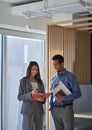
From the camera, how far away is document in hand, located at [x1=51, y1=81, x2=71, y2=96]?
457 cm

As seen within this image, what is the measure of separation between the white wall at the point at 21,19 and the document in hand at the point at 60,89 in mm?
2108

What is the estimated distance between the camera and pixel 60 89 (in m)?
4.60

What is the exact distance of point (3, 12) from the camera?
20.1 ft

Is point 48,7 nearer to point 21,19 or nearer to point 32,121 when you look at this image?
point 21,19

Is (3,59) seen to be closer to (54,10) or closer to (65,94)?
(54,10)

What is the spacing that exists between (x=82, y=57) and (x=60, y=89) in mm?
2217

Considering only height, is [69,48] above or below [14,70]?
above

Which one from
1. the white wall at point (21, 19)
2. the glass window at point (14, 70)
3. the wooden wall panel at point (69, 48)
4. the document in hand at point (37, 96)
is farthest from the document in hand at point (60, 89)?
the glass window at point (14, 70)

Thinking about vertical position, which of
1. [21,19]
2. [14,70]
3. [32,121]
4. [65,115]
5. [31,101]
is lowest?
[32,121]

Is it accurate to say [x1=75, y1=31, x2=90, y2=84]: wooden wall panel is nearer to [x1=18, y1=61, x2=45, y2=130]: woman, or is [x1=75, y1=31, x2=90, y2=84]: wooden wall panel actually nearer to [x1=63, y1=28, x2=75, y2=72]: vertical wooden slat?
[x1=63, y1=28, x2=75, y2=72]: vertical wooden slat

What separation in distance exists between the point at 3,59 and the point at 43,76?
1333 millimetres

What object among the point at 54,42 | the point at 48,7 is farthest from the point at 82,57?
the point at 48,7

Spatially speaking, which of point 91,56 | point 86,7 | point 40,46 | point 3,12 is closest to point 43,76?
point 40,46

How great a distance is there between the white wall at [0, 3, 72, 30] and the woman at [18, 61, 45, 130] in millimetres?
1604
